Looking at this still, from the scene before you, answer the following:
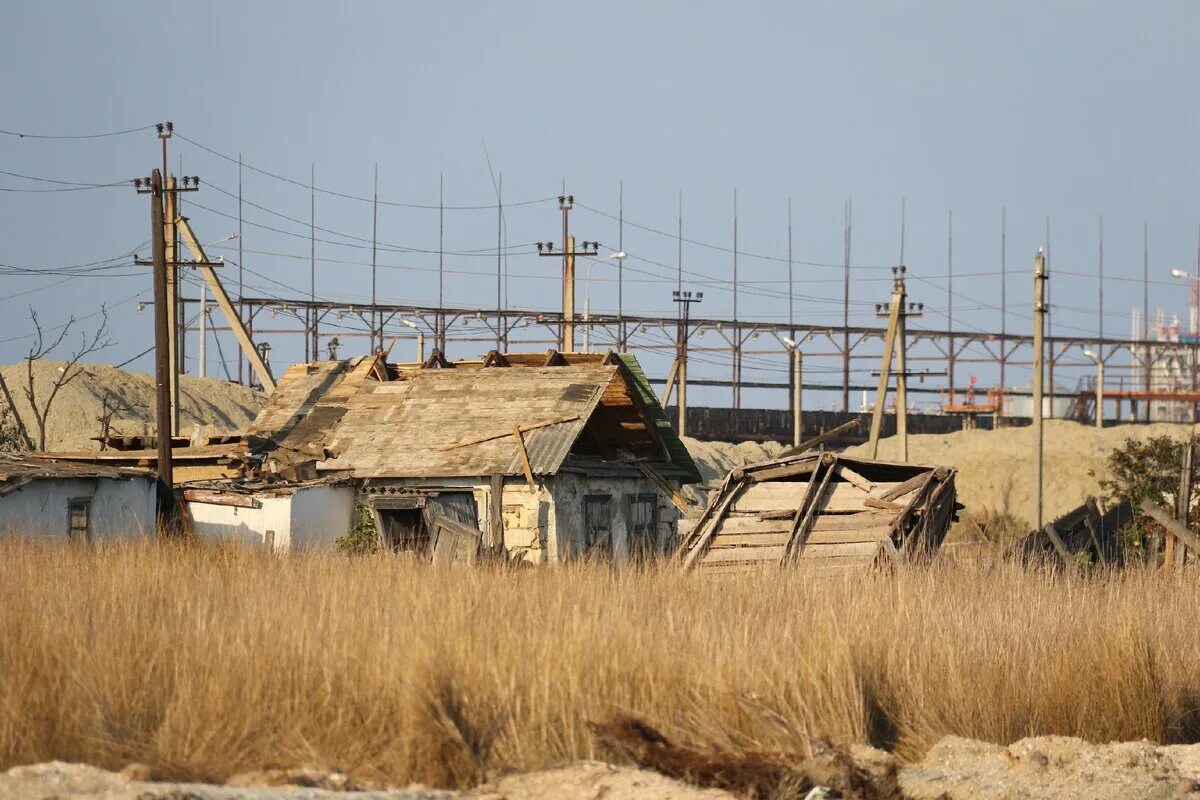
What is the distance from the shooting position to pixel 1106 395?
90.2 m

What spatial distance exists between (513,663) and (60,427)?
171 ft

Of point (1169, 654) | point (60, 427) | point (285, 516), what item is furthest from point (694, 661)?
point (60, 427)

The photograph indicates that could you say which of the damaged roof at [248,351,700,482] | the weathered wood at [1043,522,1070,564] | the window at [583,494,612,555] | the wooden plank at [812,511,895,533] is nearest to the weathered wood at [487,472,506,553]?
the damaged roof at [248,351,700,482]

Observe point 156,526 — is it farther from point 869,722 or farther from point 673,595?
point 869,722

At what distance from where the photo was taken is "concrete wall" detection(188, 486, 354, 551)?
2473 cm

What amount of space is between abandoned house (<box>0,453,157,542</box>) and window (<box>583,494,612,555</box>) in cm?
→ 733

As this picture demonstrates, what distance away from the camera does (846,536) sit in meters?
19.6

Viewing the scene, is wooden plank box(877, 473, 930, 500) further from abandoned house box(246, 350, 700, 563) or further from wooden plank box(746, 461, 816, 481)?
abandoned house box(246, 350, 700, 563)

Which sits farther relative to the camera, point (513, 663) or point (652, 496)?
point (652, 496)

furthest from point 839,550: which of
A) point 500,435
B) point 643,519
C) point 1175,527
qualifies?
point 643,519

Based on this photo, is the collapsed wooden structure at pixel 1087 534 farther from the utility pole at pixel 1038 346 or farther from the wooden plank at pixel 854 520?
the utility pole at pixel 1038 346

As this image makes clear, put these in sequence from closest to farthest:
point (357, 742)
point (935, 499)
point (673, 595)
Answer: point (357, 742), point (673, 595), point (935, 499)

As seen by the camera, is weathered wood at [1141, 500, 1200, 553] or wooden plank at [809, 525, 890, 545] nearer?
weathered wood at [1141, 500, 1200, 553]

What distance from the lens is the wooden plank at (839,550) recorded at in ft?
62.4
